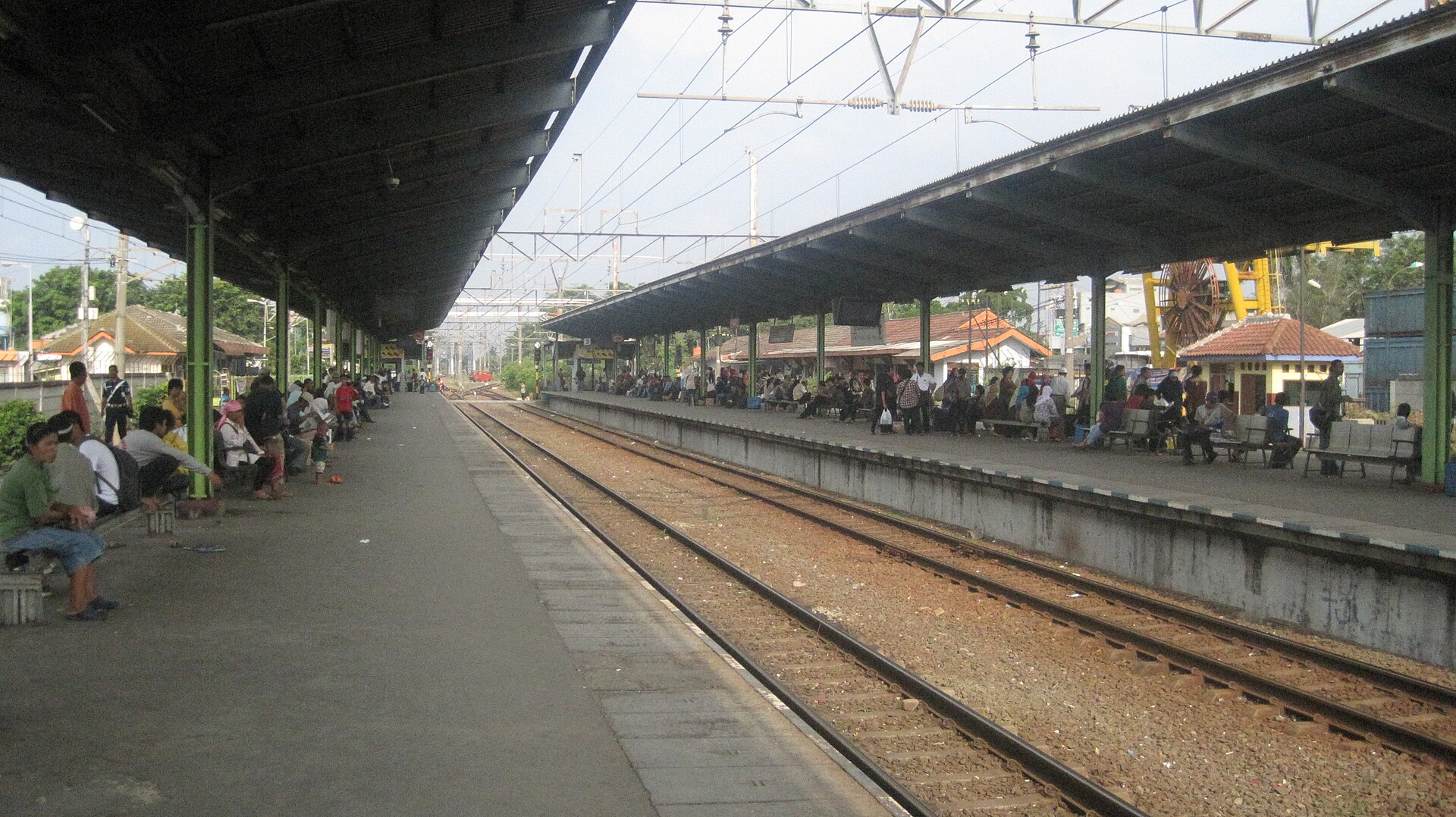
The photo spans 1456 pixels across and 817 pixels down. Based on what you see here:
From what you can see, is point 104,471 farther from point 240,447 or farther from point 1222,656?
point 1222,656

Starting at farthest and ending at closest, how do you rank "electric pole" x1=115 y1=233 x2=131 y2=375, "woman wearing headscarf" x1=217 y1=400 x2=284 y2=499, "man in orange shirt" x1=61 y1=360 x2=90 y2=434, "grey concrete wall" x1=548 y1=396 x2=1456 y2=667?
1. "electric pole" x1=115 y1=233 x2=131 y2=375
2. "woman wearing headscarf" x1=217 y1=400 x2=284 y2=499
3. "man in orange shirt" x1=61 y1=360 x2=90 y2=434
4. "grey concrete wall" x1=548 y1=396 x2=1456 y2=667

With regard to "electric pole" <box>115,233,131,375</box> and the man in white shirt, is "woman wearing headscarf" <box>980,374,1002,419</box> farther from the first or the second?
"electric pole" <box>115,233,131,375</box>

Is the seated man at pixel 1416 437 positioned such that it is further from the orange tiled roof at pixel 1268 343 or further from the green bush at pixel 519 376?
the green bush at pixel 519 376

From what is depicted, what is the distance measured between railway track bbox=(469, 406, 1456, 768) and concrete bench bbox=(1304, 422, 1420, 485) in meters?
3.98

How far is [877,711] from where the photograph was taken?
676 centimetres

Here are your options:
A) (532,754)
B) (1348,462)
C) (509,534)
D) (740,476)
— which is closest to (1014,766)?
(532,754)

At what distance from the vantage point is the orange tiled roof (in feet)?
75.8

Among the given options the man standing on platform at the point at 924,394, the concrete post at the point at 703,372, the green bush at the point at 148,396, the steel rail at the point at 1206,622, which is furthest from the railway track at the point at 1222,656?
the concrete post at the point at 703,372

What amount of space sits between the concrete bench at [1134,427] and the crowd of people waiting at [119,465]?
1155cm

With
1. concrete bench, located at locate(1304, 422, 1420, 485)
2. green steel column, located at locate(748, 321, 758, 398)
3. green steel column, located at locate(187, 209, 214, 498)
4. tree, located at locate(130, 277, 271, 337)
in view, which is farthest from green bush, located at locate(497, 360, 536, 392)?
concrete bench, located at locate(1304, 422, 1420, 485)

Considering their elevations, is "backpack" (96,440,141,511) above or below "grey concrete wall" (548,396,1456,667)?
above

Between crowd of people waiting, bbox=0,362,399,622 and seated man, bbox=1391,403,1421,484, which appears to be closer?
crowd of people waiting, bbox=0,362,399,622

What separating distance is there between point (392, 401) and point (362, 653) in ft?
162

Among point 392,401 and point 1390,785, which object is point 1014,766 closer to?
point 1390,785
